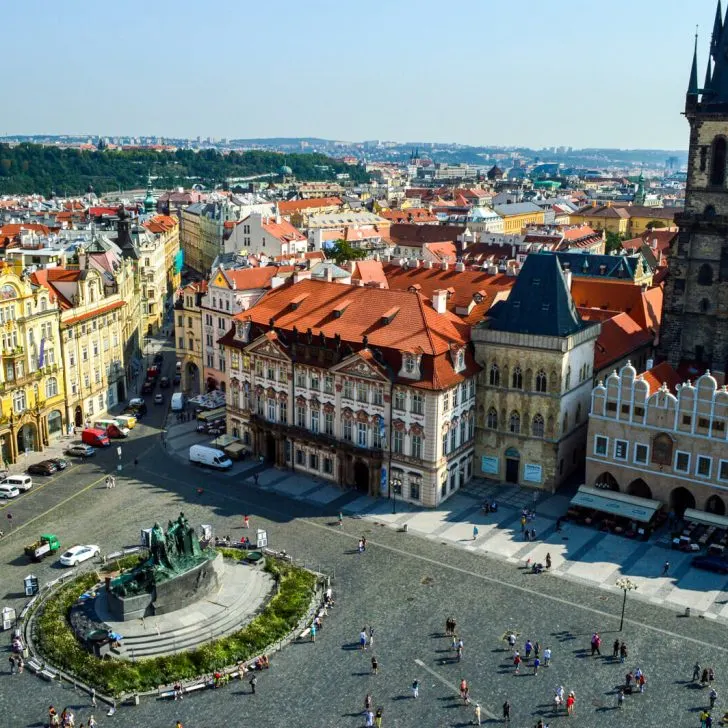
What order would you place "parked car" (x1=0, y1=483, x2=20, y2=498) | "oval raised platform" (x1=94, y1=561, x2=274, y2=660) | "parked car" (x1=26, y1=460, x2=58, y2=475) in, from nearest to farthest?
"oval raised platform" (x1=94, y1=561, x2=274, y2=660)
"parked car" (x1=0, y1=483, x2=20, y2=498)
"parked car" (x1=26, y1=460, x2=58, y2=475)

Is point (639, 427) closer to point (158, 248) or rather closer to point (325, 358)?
point (325, 358)

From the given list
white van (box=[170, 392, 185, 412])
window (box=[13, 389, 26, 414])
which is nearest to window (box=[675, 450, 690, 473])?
white van (box=[170, 392, 185, 412])

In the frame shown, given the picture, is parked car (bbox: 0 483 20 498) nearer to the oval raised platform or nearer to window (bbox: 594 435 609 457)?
the oval raised platform

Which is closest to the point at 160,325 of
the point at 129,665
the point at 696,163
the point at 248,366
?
the point at 248,366

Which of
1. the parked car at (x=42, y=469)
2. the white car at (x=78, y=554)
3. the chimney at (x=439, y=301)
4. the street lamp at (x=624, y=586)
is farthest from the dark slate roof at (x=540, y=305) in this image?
the parked car at (x=42, y=469)

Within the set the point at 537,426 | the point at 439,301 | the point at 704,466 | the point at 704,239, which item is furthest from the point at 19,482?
the point at 704,239

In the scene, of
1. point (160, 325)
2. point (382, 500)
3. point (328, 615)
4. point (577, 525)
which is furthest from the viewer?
point (160, 325)

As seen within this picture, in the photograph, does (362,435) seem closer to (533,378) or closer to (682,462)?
(533,378)
